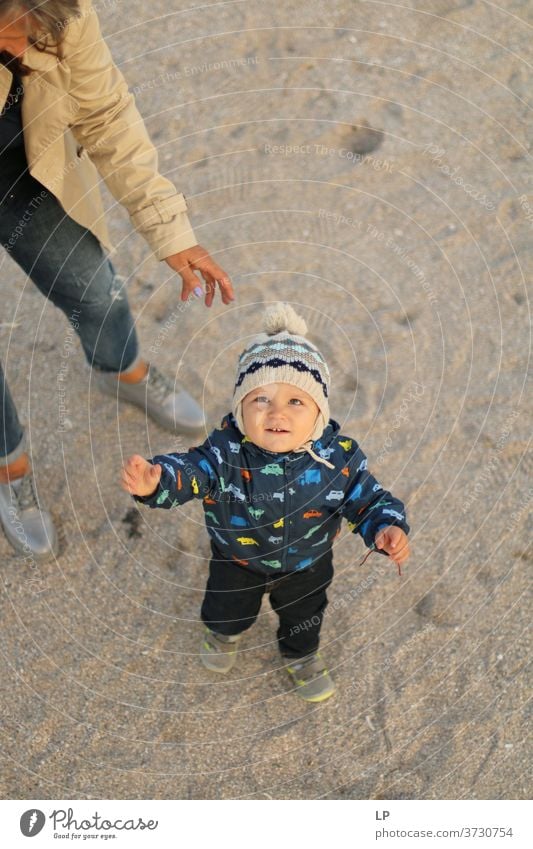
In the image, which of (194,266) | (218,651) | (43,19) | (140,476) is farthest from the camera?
(218,651)

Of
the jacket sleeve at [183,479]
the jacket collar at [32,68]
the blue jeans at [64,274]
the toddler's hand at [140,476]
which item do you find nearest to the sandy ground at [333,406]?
the blue jeans at [64,274]

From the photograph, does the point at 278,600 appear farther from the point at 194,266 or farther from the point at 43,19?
the point at 43,19

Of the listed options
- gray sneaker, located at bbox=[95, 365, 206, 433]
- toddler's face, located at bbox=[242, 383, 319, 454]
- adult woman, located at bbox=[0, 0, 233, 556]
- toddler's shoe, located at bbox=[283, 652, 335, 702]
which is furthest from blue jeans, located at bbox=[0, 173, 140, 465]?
toddler's shoe, located at bbox=[283, 652, 335, 702]

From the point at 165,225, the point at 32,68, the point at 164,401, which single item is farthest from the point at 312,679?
the point at 32,68

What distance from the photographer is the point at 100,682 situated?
8.40ft

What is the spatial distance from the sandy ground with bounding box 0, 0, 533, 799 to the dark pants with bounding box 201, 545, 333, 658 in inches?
6.2

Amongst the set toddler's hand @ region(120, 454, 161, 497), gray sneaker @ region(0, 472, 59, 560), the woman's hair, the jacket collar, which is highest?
the woman's hair

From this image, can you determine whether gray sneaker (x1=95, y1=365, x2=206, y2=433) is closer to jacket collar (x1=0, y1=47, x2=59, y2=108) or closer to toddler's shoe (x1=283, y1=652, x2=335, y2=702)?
toddler's shoe (x1=283, y1=652, x2=335, y2=702)

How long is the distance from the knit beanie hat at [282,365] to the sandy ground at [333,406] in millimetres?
819

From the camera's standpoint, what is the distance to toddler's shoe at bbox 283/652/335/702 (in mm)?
2514

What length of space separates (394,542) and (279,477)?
0.31 metres

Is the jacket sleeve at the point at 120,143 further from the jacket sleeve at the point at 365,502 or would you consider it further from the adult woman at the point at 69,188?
the jacket sleeve at the point at 365,502

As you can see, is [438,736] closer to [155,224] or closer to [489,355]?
[489,355]

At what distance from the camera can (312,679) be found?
2514 mm
